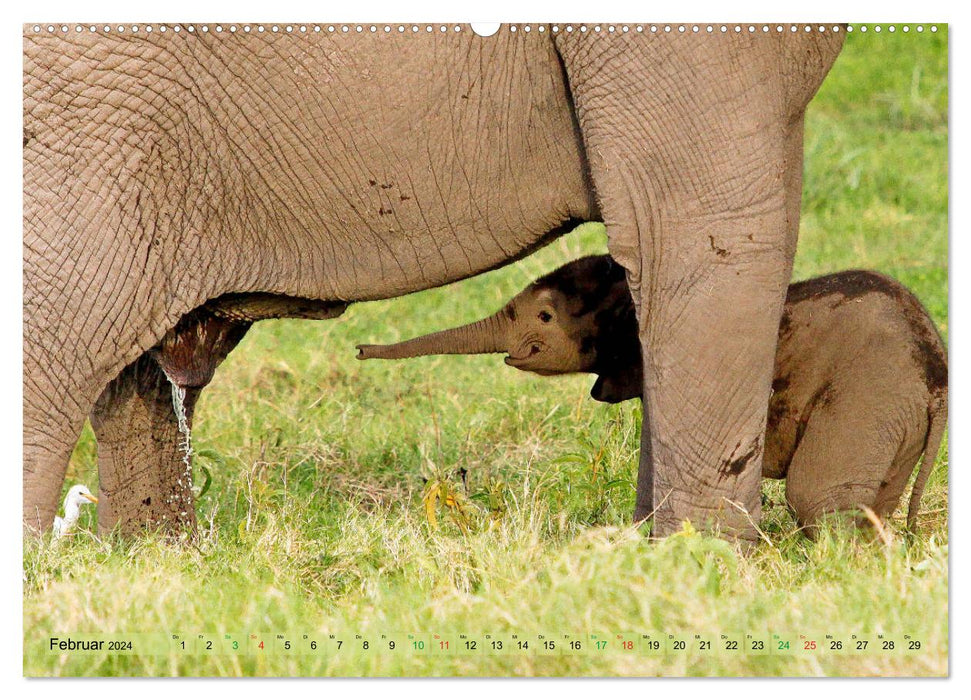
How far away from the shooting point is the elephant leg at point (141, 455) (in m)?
5.60

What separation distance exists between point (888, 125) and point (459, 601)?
6675mm

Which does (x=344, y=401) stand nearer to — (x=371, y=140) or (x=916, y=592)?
(x=371, y=140)

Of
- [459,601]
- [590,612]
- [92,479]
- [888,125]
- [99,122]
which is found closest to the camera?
[590,612]

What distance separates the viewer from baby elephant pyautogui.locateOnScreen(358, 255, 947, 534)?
5.17 metres

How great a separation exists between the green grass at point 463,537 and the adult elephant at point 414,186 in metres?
0.47

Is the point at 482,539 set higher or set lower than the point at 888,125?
lower

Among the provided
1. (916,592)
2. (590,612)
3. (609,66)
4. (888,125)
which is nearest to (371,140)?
(609,66)

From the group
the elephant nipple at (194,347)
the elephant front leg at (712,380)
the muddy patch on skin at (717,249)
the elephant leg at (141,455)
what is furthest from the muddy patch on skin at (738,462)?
the elephant leg at (141,455)

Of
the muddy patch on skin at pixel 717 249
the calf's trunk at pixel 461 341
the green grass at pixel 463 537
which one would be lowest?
the green grass at pixel 463 537

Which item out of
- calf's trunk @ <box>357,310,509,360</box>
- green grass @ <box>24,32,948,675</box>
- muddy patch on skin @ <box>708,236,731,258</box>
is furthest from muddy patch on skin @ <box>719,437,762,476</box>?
calf's trunk @ <box>357,310,509,360</box>

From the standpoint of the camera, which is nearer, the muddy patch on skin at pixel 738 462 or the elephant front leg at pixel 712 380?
the elephant front leg at pixel 712 380

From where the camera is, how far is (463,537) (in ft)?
16.6

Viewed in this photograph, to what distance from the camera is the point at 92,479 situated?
6805 mm

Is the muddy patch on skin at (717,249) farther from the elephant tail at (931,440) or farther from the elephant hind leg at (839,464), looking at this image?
the elephant tail at (931,440)
